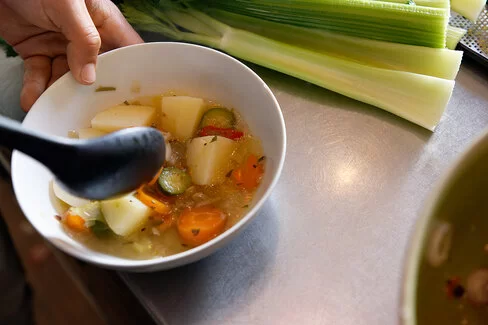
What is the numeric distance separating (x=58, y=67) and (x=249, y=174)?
542 mm

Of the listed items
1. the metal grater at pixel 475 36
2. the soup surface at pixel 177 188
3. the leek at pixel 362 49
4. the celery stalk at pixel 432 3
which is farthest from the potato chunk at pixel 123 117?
the metal grater at pixel 475 36

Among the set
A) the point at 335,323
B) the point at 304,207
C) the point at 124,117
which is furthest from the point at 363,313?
the point at 124,117

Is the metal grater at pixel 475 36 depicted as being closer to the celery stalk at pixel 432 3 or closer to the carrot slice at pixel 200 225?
the celery stalk at pixel 432 3

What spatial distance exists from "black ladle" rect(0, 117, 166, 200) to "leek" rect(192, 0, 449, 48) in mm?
502

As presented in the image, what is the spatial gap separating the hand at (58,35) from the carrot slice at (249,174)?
34cm

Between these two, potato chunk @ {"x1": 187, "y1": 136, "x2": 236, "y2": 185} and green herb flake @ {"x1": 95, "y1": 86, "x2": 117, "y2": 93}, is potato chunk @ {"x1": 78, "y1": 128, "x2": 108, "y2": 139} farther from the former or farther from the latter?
potato chunk @ {"x1": 187, "y1": 136, "x2": 236, "y2": 185}

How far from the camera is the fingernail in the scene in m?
0.93

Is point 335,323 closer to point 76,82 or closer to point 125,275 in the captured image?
point 125,275

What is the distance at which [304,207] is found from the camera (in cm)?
90

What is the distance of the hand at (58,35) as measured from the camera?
3.00ft

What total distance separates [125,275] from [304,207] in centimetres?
35

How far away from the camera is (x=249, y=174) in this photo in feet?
2.86

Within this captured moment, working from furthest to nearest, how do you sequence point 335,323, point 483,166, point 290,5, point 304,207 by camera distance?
1. point 290,5
2. point 304,207
3. point 335,323
4. point 483,166

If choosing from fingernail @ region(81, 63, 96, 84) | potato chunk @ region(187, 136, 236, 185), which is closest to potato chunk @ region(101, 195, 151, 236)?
potato chunk @ region(187, 136, 236, 185)
